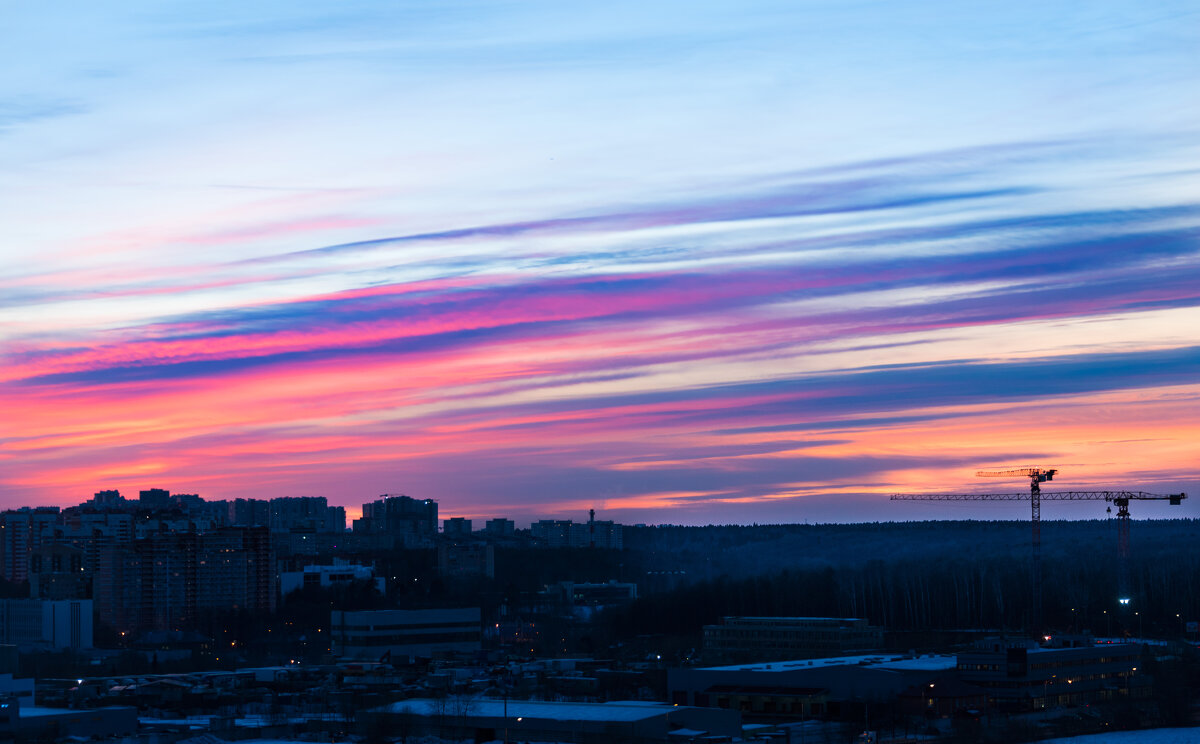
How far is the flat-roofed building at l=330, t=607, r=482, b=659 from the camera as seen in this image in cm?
3331

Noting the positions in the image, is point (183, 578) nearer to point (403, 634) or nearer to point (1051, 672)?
point (403, 634)

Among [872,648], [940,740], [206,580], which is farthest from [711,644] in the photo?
[206,580]

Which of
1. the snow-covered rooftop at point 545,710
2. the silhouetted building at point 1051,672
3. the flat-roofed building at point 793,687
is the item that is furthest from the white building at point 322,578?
the snow-covered rooftop at point 545,710

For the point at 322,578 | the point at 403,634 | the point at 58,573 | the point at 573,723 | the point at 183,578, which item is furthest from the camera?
the point at 322,578

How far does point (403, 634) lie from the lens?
33.8 metres

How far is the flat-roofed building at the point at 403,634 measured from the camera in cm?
3331

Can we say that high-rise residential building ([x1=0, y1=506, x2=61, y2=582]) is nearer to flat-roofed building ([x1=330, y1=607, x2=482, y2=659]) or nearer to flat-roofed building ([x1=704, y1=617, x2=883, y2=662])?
flat-roofed building ([x1=330, y1=607, x2=482, y2=659])

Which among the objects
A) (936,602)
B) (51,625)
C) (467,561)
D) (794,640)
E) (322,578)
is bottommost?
(794,640)

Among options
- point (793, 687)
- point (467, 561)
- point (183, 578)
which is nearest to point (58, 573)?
point (183, 578)

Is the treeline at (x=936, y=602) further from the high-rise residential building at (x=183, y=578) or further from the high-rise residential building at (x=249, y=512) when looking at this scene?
the high-rise residential building at (x=249, y=512)

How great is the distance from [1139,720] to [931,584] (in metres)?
19.1

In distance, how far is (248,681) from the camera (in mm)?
27078

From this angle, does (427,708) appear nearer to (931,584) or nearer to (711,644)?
(711,644)

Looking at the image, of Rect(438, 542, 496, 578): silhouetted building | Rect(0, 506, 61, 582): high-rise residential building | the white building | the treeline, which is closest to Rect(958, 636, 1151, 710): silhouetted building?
the treeline
